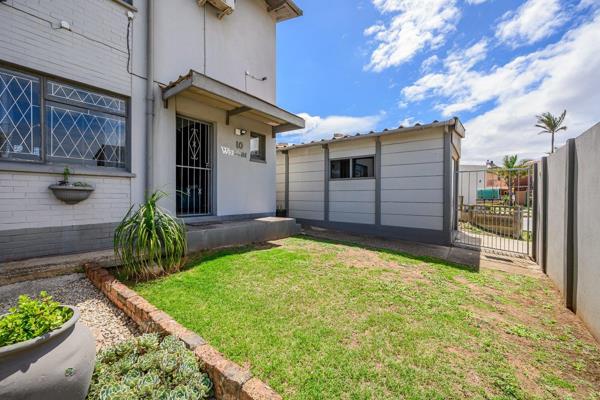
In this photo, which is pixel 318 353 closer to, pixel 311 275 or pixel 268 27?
pixel 311 275

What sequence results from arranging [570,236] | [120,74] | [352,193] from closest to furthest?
[570,236]
[120,74]
[352,193]

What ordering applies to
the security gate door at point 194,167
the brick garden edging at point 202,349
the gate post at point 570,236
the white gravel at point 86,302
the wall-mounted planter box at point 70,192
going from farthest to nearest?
the security gate door at point 194,167
the wall-mounted planter box at point 70,192
the gate post at point 570,236
the white gravel at point 86,302
the brick garden edging at point 202,349

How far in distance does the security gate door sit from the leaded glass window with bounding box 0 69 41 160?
243cm

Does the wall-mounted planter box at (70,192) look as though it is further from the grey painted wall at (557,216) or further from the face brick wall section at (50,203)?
the grey painted wall at (557,216)

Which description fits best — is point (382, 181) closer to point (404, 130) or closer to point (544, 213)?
point (404, 130)

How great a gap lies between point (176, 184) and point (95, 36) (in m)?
3.14

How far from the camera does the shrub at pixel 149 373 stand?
Result: 67.1 inches

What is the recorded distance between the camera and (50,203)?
4.06 meters

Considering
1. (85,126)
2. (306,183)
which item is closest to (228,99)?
(85,126)

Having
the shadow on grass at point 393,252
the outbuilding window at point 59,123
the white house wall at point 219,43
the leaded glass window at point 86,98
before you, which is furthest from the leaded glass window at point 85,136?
the shadow on grass at point 393,252

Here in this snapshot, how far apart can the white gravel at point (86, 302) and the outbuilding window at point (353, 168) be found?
7.68m

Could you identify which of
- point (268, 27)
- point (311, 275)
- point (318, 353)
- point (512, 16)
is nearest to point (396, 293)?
point (311, 275)

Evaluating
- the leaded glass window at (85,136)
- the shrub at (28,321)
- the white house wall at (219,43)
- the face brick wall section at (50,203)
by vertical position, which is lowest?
the shrub at (28,321)

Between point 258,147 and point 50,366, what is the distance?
721 centimetres
